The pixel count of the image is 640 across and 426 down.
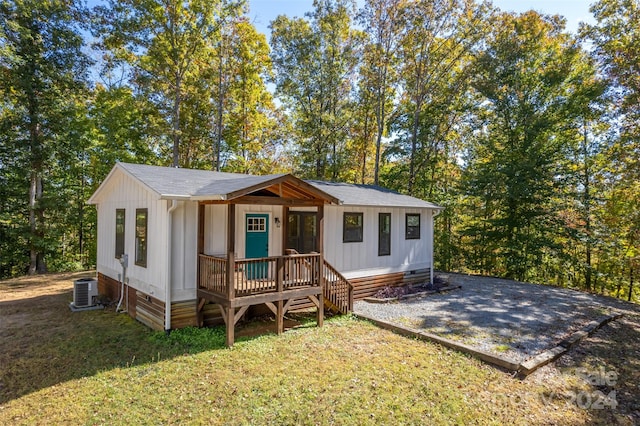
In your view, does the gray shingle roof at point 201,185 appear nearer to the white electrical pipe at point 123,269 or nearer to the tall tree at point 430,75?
the white electrical pipe at point 123,269

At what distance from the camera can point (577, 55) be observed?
14.1 metres

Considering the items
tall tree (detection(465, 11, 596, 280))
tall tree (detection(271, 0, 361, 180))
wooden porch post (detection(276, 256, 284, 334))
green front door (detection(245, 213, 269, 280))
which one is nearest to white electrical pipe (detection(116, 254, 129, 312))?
green front door (detection(245, 213, 269, 280))

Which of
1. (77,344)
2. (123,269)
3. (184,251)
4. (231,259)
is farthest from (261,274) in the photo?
(123,269)

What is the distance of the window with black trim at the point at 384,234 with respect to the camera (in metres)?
10.3

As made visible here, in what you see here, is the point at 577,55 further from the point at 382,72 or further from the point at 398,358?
the point at 398,358

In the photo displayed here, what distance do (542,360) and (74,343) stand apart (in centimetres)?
872

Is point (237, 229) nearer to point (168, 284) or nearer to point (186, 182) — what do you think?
point (186, 182)

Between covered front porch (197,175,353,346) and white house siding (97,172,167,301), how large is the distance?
2.65 ft

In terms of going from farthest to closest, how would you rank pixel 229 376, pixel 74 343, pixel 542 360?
pixel 74 343 → pixel 542 360 → pixel 229 376

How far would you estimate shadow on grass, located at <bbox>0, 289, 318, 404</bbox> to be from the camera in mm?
5106

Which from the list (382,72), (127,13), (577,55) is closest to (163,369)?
(127,13)

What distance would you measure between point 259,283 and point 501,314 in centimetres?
647

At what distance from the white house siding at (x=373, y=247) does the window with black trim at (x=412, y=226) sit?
0.49 ft

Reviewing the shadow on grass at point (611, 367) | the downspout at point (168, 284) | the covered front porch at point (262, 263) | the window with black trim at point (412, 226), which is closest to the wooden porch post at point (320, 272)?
the covered front porch at point (262, 263)
